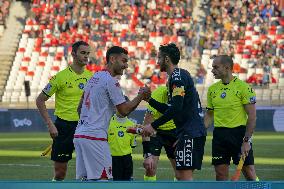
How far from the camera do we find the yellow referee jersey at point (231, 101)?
1223 centimetres

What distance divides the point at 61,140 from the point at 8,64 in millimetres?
33922

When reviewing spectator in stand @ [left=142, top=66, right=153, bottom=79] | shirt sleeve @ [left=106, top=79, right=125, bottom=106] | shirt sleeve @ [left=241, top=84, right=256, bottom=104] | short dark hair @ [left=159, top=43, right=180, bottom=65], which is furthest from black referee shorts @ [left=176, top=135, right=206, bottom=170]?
spectator in stand @ [left=142, top=66, right=153, bottom=79]

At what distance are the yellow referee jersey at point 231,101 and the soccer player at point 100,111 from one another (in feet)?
9.44

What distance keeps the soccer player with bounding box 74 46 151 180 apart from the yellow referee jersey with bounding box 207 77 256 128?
288 centimetres

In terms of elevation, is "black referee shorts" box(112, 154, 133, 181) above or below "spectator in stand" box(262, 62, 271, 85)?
above

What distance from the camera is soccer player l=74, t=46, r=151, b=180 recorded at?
978 centimetres

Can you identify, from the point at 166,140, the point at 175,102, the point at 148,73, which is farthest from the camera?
the point at 148,73

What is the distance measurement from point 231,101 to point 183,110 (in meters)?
1.88

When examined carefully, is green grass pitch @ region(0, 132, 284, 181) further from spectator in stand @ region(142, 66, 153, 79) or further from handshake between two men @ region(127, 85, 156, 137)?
spectator in stand @ region(142, 66, 153, 79)

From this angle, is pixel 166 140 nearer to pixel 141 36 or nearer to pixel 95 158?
pixel 95 158

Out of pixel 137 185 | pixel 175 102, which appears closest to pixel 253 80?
pixel 175 102

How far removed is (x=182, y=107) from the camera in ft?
34.6

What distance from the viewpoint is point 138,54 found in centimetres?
4431

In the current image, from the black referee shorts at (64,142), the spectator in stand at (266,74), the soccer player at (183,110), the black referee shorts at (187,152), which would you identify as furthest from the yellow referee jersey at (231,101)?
the spectator in stand at (266,74)
